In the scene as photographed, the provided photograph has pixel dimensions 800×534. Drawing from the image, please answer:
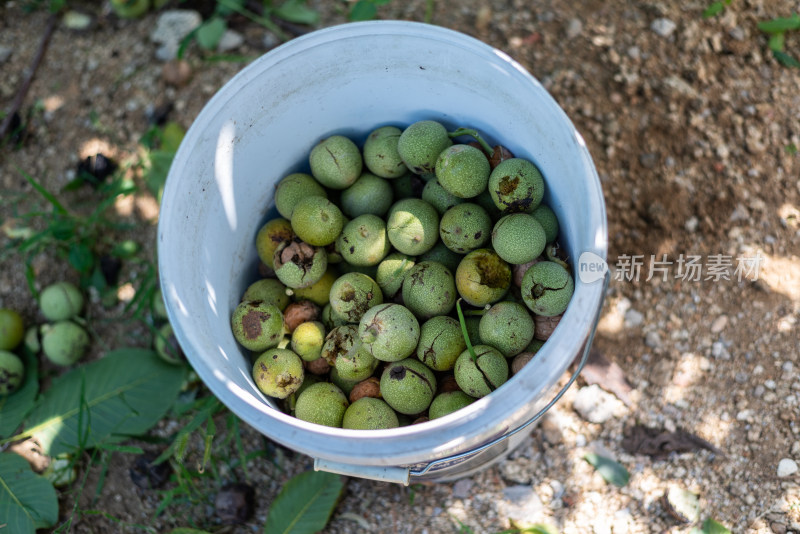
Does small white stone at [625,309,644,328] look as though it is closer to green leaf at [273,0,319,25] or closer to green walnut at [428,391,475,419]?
green walnut at [428,391,475,419]

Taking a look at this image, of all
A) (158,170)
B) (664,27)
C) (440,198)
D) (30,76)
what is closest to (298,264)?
(440,198)

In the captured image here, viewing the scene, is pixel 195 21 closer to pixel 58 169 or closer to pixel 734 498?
pixel 58 169

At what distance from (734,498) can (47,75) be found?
4677 millimetres

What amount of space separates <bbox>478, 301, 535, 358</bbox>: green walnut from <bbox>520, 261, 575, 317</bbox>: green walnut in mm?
62

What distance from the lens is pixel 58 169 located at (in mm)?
3768

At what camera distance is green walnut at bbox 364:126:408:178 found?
2613 mm

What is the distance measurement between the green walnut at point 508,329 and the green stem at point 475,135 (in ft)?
2.18

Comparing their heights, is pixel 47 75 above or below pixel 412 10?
below

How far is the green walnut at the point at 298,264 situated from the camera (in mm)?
2461

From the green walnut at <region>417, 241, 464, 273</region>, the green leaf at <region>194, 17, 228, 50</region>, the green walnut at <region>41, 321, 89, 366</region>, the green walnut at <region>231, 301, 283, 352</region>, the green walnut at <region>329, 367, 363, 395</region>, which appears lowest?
the green walnut at <region>41, 321, 89, 366</region>

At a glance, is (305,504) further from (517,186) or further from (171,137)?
(171,137)

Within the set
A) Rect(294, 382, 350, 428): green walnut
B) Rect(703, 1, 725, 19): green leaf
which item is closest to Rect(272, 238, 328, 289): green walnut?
Rect(294, 382, 350, 428): green walnut

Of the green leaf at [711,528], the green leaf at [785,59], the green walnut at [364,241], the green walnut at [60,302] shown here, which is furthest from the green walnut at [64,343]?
the green leaf at [785,59]

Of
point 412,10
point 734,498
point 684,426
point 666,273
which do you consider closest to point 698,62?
point 666,273
